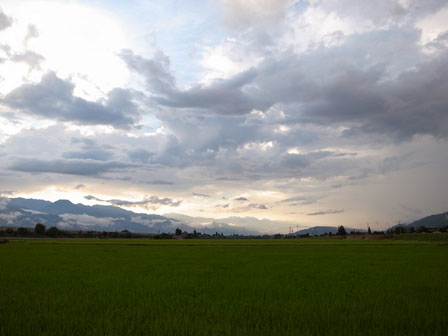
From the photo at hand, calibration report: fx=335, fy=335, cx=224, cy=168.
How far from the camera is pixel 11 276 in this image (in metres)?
16.6

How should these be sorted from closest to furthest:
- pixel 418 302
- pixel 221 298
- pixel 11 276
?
pixel 418 302, pixel 221 298, pixel 11 276

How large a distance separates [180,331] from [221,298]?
399 cm

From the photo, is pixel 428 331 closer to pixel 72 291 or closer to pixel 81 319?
pixel 81 319

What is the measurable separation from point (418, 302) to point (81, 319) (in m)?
9.50

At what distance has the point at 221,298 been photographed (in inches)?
429

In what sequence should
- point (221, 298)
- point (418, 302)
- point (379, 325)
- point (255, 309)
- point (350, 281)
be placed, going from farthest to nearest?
1. point (350, 281)
2. point (221, 298)
3. point (418, 302)
4. point (255, 309)
5. point (379, 325)

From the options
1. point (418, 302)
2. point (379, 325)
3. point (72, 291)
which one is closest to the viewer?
point (379, 325)

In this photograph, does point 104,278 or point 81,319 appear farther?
point 104,278

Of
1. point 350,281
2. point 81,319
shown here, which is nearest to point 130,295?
point 81,319

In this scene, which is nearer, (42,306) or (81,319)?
(81,319)

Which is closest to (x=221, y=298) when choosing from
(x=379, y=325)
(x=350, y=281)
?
(x=379, y=325)

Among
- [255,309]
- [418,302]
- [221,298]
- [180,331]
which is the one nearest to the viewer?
[180,331]

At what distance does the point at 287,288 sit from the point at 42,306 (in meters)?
8.27

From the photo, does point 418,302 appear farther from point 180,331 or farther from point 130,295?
point 130,295
